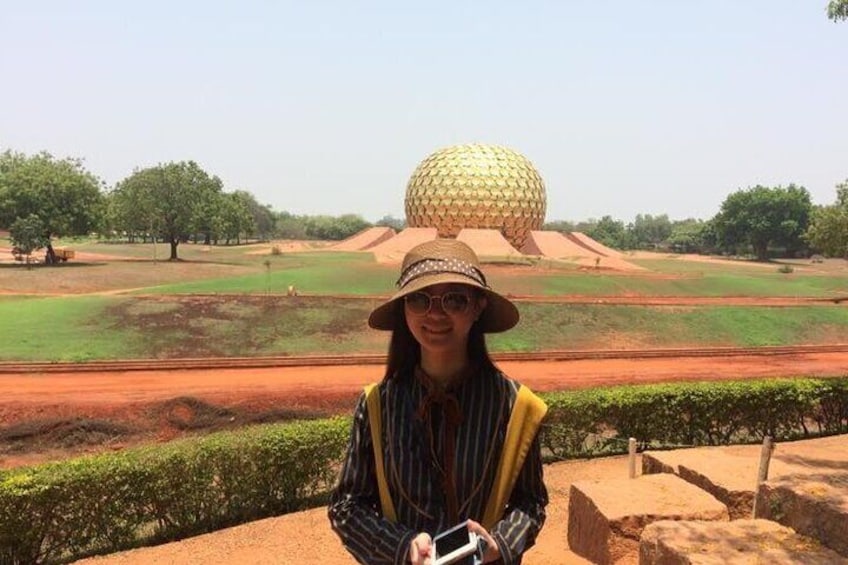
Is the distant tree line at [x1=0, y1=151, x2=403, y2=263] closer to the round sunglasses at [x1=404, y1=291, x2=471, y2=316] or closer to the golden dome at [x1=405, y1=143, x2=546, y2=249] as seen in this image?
the golden dome at [x1=405, y1=143, x2=546, y2=249]

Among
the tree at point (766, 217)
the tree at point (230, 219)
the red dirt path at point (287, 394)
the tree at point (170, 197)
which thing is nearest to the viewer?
the red dirt path at point (287, 394)

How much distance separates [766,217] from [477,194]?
42780mm

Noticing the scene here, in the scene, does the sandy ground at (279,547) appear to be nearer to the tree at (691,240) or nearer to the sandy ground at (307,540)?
the sandy ground at (307,540)

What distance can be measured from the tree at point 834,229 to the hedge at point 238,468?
36.5 ft

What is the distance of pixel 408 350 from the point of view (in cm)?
227

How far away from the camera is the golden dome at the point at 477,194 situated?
4522cm

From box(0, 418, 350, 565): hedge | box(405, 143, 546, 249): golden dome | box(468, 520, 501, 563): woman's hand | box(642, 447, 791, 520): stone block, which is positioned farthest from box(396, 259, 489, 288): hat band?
box(405, 143, 546, 249): golden dome

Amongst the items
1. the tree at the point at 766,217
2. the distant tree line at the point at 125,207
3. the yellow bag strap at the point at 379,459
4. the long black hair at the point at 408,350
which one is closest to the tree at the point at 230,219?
the distant tree line at the point at 125,207

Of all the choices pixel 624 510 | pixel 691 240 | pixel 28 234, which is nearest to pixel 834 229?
pixel 624 510

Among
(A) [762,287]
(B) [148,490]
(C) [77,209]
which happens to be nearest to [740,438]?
(B) [148,490]

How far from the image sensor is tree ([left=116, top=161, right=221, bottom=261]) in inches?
1638

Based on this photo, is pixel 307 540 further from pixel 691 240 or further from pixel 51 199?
pixel 691 240

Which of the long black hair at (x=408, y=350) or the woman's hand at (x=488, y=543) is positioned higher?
the long black hair at (x=408, y=350)

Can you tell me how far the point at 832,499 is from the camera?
4.12 metres
